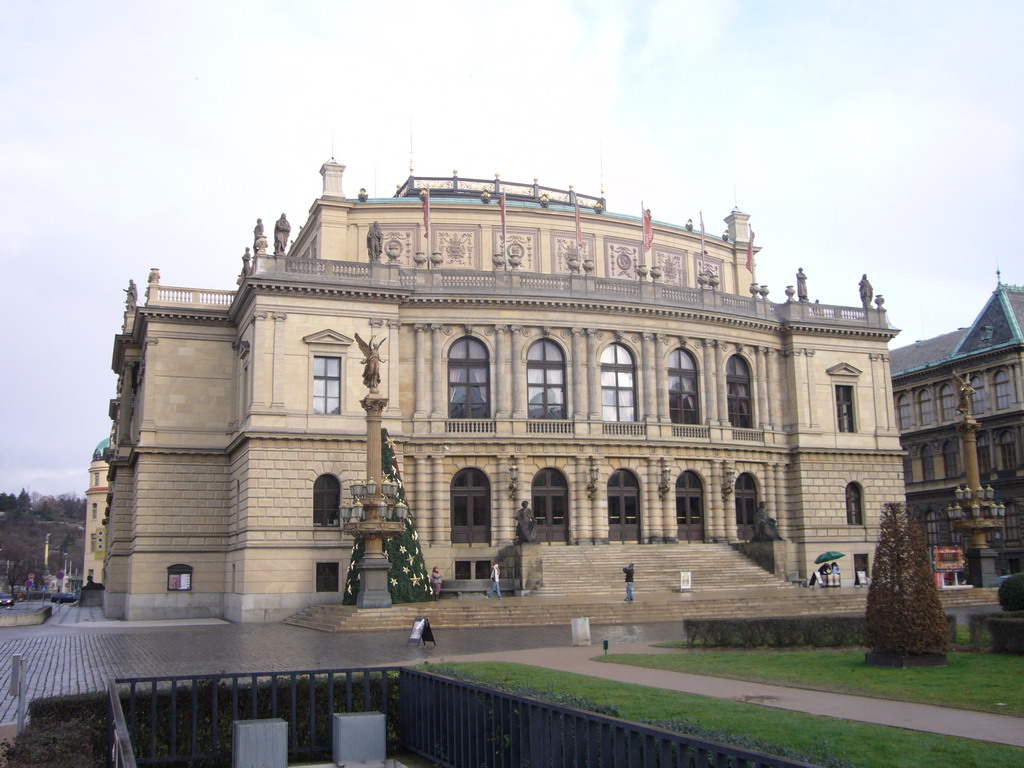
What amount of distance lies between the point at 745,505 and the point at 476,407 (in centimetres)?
1621

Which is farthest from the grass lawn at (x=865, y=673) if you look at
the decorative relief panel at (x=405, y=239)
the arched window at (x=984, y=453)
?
the arched window at (x=984, y=453)

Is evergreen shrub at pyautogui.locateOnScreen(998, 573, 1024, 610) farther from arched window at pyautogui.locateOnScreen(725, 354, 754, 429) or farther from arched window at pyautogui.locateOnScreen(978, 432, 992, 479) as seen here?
arched window at pyautogui.locateOnScreen(978, 432, 992, 479)

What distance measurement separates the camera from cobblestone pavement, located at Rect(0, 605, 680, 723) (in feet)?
73.5

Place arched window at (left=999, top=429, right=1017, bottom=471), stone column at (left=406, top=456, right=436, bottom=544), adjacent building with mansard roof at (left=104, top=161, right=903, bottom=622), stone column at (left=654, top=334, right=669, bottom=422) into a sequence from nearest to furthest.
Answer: adjacent building with mansard roof at (left=104, top=161, right=903, bottom=622), stone column at (left=406, top=456, right=436, bottom=544), stone column at (left=654, top=334, right=669, bottom=422), arched window at (left=999, top=429, right=1017, bottom=471)

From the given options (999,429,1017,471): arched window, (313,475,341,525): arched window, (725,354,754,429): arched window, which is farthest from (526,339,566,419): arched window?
(999,429,1017,471): arched window

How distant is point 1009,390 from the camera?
231 feet

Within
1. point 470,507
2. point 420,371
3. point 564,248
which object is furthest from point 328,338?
point 564,248

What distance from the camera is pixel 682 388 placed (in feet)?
177

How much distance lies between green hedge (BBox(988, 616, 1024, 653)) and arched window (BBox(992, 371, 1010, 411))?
53119 mm

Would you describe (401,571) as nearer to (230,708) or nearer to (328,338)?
(328,338)

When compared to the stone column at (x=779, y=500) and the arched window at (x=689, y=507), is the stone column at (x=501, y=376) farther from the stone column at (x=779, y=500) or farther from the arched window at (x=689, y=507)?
the stone column at (x=779, y=500)

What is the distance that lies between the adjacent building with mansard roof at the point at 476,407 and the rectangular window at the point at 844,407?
0.45 feet

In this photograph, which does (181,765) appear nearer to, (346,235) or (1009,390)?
(346,235)

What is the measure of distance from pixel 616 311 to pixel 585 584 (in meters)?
14.7
